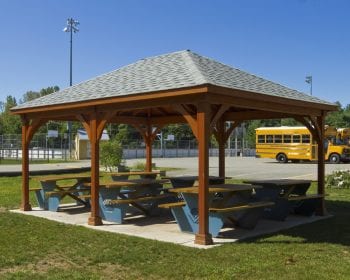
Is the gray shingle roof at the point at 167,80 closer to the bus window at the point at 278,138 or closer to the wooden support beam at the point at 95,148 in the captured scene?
the wooden support beam at the point at 95,148

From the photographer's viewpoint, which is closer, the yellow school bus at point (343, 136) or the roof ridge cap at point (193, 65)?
the roof ridge cap at point (193, 65)

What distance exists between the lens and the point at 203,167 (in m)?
8.62

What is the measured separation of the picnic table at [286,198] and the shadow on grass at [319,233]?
2.02 feet

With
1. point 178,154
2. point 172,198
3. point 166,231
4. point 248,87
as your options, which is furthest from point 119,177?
point 178,154

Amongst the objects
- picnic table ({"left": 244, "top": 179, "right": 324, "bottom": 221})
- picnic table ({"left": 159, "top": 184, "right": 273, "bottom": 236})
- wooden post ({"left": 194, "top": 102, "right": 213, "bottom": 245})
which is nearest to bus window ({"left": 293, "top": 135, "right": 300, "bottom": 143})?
picnic table ({"left": 244, "top": 179, "right": 324, "bottom": 221})

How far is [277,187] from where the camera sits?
1130 centimetres

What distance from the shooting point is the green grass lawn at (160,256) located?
6.56 m

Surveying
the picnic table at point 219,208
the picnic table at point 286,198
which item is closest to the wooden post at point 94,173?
the picnic table at point 219,208

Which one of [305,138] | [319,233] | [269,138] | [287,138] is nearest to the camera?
[319,233]

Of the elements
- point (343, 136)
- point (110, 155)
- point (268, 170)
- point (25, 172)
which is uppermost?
point (343, 136)

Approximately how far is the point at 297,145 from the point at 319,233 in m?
29.3

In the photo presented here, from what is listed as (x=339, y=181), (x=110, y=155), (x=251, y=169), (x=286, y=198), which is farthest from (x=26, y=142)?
(x=251, y=169)

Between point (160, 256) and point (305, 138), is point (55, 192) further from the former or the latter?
point (305, 138)

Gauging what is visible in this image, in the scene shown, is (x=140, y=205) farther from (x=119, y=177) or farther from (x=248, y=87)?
(x=248, y=87)
